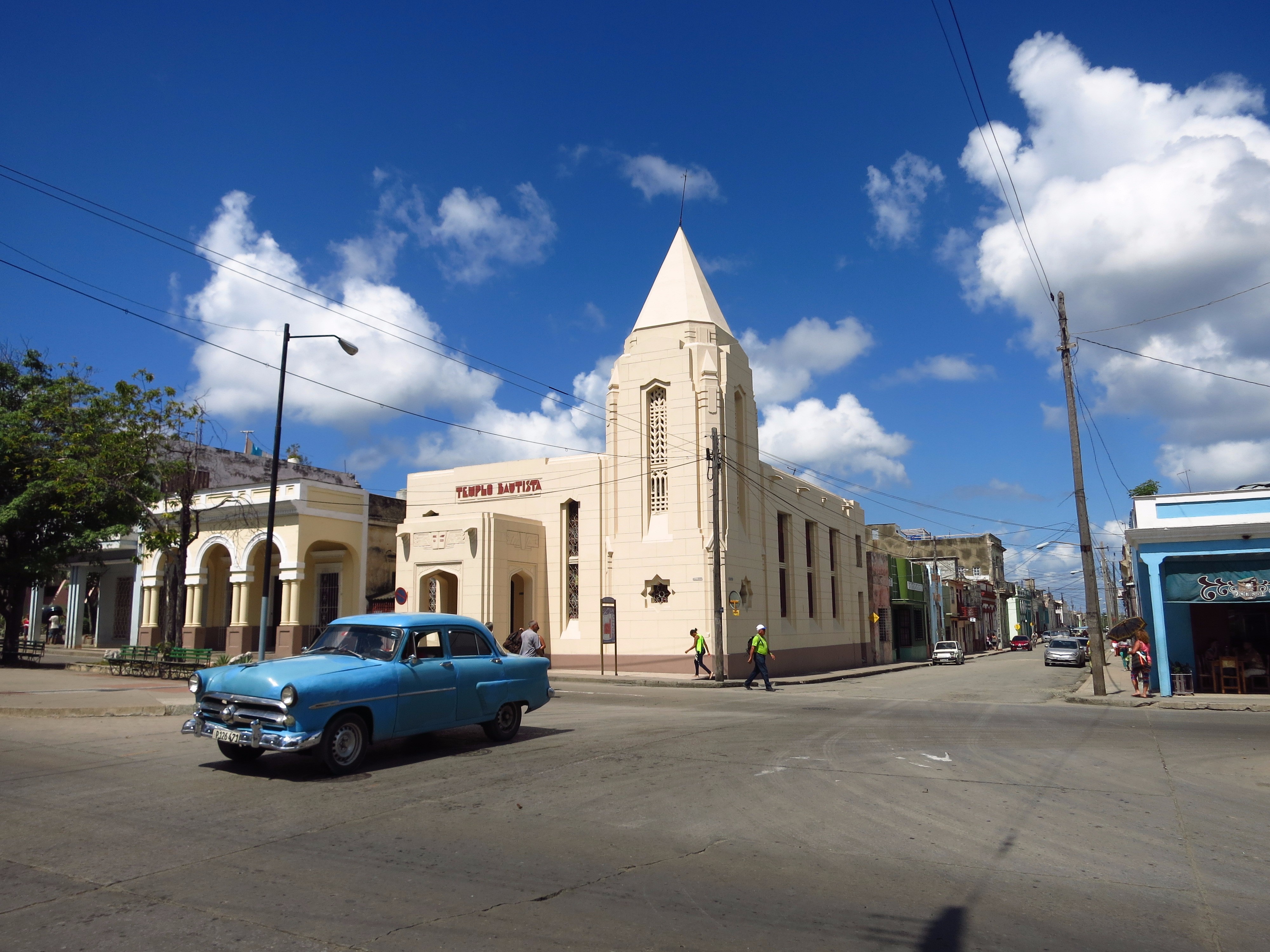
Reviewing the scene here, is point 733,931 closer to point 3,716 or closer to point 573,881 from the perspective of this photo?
point 573,881

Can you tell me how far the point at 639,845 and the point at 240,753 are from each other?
5554 millimetres

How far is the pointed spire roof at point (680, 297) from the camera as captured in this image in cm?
3319

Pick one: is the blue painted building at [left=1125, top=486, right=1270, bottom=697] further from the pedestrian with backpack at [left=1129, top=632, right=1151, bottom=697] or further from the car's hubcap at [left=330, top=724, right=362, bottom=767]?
the car's hubcap at [left=330, top=724, right=362, bottom=767]

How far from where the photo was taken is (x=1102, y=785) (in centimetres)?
930

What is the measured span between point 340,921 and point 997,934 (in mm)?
3721

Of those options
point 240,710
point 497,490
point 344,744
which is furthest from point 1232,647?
point 497,490

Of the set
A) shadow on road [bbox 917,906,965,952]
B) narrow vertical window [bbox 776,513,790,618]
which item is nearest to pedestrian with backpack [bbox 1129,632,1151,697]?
narrow vertical window [bbox 776,513,790,618]

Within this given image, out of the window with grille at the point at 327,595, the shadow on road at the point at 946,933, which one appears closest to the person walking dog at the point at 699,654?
the window with grille at the point at 327,595

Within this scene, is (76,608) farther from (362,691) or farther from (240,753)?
(362,691)

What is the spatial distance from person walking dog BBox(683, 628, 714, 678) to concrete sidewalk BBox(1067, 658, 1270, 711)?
1071 centimetres

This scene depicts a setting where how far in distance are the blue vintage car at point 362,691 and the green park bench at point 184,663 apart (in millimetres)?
14067

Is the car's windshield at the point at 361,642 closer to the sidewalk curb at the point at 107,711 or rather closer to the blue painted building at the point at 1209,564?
the sidewalk curb at the point at 107,711

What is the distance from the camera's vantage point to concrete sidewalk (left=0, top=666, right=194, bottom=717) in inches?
571

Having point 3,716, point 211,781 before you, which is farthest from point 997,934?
point 3,716
